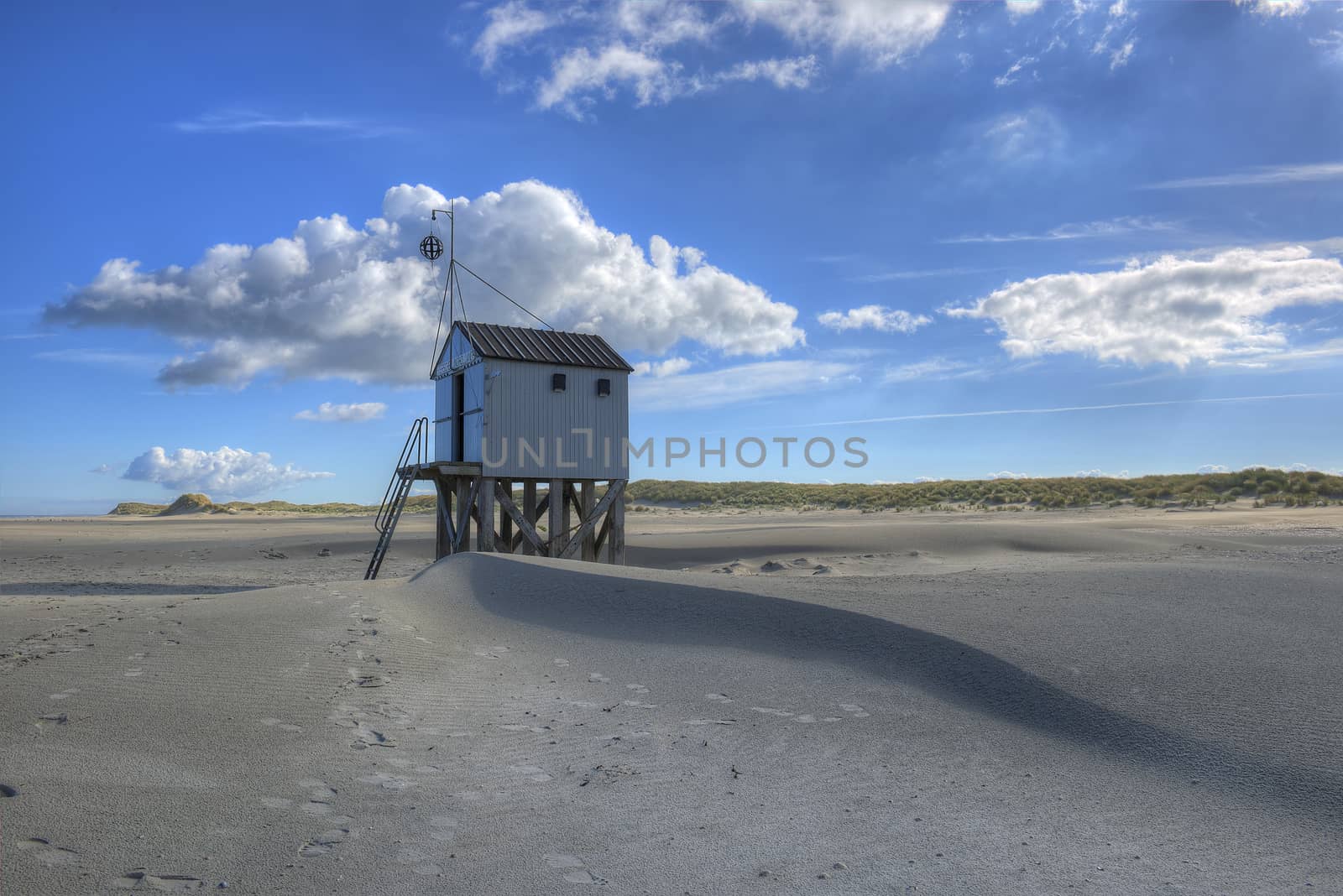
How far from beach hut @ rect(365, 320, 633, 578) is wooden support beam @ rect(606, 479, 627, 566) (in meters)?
0.03

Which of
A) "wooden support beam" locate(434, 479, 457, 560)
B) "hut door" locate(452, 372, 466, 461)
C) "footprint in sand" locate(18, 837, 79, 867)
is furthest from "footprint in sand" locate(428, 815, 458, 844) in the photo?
"wooden support beam" locate(434, 479, 457, 560)

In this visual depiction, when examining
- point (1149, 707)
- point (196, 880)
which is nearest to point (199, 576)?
point (196, 880)

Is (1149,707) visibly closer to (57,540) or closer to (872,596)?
(872,596)

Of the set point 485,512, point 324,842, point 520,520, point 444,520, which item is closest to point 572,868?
point 324,842

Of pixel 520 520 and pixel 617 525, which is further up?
pixel 520 520

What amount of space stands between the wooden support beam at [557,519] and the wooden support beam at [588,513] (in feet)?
1.70

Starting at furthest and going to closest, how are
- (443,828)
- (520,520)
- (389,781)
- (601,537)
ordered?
1. (601,537)
2. (520,520)
3. (389,781)
4. (443,828)

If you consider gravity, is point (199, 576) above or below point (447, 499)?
below

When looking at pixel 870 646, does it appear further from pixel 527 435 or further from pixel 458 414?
pixel 458 414

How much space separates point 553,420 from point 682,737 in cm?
1407

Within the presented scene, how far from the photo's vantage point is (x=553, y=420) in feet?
65.6

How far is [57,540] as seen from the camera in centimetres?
3266

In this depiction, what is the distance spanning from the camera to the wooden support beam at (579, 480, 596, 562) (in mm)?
21812

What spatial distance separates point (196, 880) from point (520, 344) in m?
16.7
